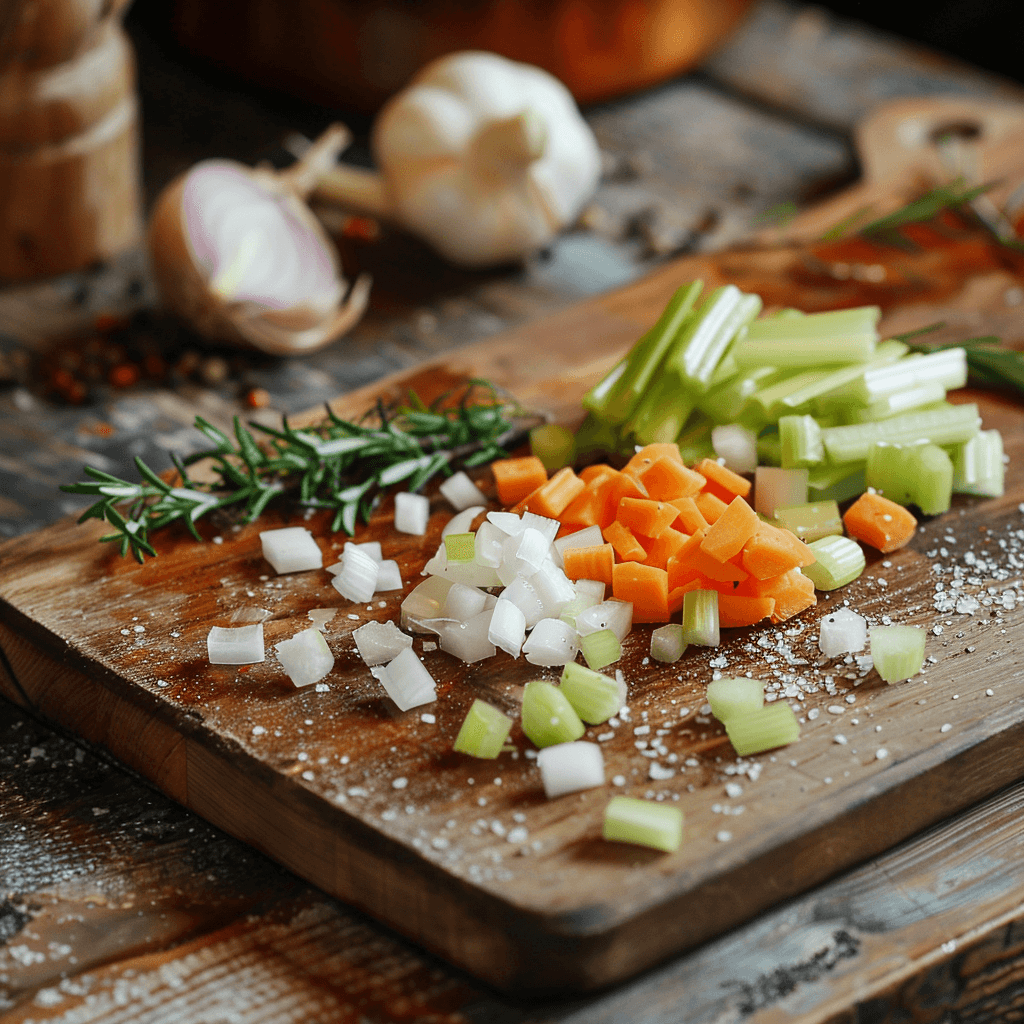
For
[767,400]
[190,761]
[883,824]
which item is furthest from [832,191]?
[190,761]

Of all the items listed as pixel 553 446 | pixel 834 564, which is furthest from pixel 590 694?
pixel 553 446

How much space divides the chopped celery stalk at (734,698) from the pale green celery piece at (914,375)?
73cm

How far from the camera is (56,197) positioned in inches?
116

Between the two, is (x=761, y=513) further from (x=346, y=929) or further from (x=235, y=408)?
(x=235, y=408)

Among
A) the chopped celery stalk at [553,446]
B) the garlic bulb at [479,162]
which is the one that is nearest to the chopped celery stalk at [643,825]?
the chopped celery stalk at [553,446]

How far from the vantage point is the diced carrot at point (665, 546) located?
194 centimetres

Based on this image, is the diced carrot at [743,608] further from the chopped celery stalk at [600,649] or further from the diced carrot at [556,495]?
the diced carrot at [556,495]

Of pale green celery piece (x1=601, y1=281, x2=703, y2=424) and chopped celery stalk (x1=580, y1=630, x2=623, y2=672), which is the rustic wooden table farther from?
pale green celery piece (x1=601, y1=281, x2=703, y2=424)

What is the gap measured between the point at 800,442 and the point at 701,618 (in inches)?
17.8

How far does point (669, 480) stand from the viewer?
2.02m

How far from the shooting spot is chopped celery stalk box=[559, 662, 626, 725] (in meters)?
1.75

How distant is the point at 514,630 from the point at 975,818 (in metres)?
0.76

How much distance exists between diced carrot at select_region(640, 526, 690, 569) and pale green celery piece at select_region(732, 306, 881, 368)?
1.68ft

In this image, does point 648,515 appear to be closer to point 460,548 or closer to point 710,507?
point 710,507
